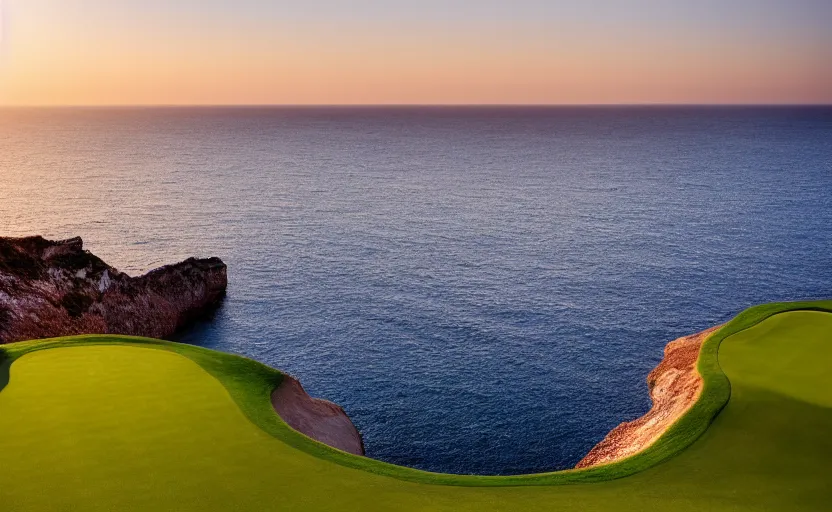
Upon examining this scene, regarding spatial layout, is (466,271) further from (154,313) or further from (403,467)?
(403,467)

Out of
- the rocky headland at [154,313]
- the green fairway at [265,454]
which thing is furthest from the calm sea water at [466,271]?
the green fairway at [265,454]

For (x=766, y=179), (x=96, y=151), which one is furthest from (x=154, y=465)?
(x=96, y=151)

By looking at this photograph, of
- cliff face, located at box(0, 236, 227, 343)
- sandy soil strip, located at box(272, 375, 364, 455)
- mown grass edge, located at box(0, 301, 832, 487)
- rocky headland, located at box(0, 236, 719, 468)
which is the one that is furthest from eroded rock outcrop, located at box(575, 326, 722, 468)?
cliff face, located at box(0, 236, 227, 343)

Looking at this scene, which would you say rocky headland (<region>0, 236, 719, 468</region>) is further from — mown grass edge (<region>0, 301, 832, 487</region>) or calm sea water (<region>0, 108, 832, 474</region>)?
calm sea water (<region>0, 108, 832, 474</region>)

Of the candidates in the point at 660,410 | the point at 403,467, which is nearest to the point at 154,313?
the point at 403,467

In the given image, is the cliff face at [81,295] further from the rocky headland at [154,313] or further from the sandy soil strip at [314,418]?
the sandy soil strip at [314,418]
